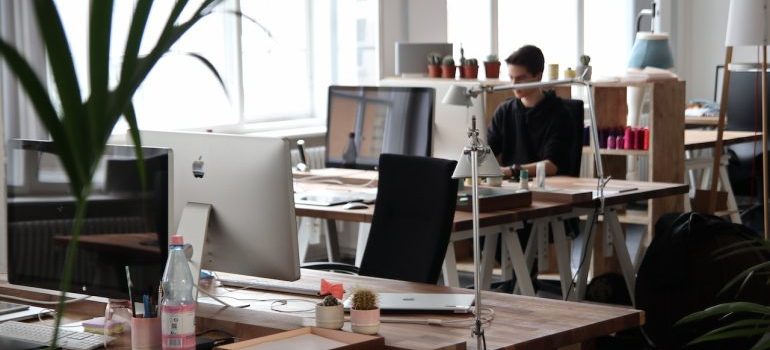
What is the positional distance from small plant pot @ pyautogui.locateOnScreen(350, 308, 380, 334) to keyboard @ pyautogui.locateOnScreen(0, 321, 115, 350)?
0.53 meters

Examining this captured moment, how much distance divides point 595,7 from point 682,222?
569cm

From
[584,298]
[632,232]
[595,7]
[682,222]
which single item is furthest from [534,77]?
[595,7]

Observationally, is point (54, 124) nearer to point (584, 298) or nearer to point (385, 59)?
point (584, 298)

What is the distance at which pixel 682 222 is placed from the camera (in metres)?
4.14

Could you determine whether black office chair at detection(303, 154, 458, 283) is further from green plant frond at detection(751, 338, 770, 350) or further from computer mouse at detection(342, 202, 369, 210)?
green plant frond at detection(751, 338, 770, 350)

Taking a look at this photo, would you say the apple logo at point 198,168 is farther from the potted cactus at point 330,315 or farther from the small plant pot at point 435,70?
the small plant pot at point 435,70

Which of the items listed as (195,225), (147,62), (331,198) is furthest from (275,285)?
(147,62)

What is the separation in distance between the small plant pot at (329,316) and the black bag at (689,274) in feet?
6.14

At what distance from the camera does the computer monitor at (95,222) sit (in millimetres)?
2461

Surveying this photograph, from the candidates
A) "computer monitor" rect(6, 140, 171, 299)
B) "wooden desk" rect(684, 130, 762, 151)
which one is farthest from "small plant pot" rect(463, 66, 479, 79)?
"computer monitor" rect(6, 140, 171, 299)

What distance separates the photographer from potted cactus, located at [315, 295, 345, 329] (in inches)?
94.3

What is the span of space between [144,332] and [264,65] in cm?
492

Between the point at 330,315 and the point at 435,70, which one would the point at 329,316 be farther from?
the point at 435,70

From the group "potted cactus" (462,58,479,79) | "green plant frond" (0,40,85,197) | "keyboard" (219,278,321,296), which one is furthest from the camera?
"potted cactus" (462,58,479,79)
